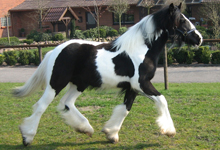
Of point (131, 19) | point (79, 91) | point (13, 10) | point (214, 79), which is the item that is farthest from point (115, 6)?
point (79, 91)

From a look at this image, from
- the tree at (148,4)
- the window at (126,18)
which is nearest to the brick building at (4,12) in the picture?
the window at (126,18)

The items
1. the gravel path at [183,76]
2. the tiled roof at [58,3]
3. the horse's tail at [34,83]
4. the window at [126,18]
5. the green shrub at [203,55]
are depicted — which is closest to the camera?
the horse's tail at [34,83]

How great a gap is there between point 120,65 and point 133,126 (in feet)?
4.91

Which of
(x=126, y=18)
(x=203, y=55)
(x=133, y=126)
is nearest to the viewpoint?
(x=133, y=126)

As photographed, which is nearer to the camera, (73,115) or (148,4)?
(73,115)

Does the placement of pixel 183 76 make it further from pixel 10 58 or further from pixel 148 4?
pixel 148 4

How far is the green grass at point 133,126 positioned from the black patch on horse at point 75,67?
77 centimetres

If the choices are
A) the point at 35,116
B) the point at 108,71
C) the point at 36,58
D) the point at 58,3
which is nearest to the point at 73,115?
the point at 35,116

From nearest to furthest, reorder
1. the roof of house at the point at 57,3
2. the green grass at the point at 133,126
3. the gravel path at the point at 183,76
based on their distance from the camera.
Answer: the green grass at the point at 133,126 → the gravel path at the point at 183,76 → the roof of house at the point at 57,3

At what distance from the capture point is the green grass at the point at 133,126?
451 centimetres

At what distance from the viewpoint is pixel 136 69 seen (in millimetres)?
4266

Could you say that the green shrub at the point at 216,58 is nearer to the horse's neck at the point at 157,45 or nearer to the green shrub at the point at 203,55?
the green shrub at the point at 203,55

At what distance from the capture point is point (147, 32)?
448 centimetres

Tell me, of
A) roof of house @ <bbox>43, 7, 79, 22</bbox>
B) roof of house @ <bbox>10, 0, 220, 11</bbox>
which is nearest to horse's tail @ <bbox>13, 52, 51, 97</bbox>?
roof of house @ <bbox>43, 7, 79, 22</bbox>
